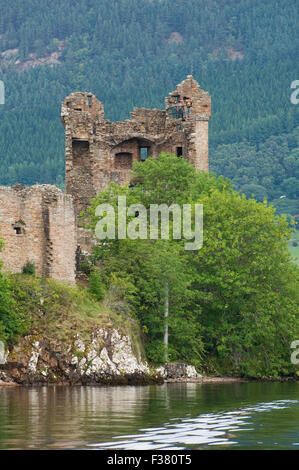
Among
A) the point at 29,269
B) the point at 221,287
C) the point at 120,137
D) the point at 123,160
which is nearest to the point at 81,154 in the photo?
the point at 120,137

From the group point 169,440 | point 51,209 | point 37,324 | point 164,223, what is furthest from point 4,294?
point 169,440

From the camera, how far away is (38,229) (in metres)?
66.1

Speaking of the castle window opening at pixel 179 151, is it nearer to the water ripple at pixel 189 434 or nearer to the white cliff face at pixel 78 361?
the white cliff face at pixel 78 361

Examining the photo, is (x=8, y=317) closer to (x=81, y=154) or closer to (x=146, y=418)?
(x=146, y=418)

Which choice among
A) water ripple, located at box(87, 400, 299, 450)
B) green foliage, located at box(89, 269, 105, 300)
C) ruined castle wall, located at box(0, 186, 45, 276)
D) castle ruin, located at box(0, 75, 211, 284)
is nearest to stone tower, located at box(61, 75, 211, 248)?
castle ruin, located at box(0, 75, 211, 284)

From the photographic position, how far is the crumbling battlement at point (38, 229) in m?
64.8

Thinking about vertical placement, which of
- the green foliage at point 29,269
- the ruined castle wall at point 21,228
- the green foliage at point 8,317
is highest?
the ruined castle wall at point 21,228

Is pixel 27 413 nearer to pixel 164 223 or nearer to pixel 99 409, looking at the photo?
pixel 99 409

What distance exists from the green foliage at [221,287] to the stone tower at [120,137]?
500 inches

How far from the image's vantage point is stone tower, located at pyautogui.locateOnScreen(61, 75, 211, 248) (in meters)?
90.9

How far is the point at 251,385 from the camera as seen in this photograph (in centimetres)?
6594

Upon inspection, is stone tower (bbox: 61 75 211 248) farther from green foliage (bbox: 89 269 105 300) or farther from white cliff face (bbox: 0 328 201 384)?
white cliff face (bbox: 0 328 201 384)

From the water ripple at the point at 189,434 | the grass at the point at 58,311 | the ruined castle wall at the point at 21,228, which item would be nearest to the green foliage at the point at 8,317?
the grass at the point at 58,311

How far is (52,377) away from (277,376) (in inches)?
734
